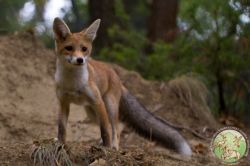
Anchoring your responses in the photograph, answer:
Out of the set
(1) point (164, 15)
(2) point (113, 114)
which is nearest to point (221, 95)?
(1) point (164, 15)

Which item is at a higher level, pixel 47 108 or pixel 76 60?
pixel 47 108

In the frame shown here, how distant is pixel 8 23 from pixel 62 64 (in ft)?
24.4

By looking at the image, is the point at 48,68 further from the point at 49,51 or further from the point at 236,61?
the point at 236,61

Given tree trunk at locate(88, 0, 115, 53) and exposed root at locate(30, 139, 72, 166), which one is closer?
exposed root at locate(30, 139, 72, 166)

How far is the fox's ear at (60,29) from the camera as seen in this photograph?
21.4ft

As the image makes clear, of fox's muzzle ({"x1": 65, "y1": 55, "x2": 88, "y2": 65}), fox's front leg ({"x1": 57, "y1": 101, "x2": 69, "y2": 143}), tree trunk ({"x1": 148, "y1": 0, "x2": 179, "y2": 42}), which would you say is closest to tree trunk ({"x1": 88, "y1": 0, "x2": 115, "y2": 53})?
tree trunk ({"x1": 148, "y1": 0, "x2": 179, "y2": 42})

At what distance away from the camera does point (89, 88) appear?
6.75 m

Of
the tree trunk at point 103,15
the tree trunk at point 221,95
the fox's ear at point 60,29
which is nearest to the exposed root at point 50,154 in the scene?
the fox's ear at point 60,29

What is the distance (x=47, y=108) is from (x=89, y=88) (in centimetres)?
315

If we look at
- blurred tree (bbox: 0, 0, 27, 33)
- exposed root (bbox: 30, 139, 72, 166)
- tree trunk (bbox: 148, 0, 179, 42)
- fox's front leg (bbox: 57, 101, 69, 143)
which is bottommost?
exposed root (bbox: 30, 139, 72, 166)

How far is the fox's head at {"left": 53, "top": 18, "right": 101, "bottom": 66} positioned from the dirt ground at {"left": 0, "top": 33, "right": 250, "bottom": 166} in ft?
4.03

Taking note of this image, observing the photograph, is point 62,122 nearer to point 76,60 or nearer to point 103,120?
point 103,120

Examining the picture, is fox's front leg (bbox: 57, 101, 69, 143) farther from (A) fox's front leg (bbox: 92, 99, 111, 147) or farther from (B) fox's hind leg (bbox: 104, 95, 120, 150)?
(B) fox's hind leg (bbox: 104, 95, 120, 150)

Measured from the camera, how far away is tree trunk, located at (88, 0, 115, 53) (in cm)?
1448
